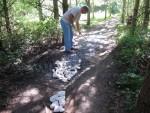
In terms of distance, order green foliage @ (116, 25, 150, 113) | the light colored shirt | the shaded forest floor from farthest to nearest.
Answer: the light colored shirt → green foliage @ (116, 25, 150, 113) → the shaded forest floor

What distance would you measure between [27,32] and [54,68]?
3.41 metres

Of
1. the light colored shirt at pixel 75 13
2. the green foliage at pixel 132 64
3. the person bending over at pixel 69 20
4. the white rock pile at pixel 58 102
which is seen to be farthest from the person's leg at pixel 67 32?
the white rock pile at pixel 58 102

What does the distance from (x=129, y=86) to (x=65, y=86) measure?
5.53ft

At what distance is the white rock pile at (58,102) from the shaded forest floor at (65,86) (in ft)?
0.34

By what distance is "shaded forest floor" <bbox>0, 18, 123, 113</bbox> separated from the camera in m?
5.88

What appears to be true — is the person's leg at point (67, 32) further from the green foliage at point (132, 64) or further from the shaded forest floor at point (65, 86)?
the green foliage at point (132, 64)

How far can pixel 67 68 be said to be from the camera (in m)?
8.32

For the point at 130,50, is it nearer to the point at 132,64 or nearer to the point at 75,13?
the point at 132,64

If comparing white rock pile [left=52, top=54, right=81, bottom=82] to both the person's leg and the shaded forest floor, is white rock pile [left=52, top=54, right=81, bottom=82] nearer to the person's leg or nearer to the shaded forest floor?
the shaded forest floor

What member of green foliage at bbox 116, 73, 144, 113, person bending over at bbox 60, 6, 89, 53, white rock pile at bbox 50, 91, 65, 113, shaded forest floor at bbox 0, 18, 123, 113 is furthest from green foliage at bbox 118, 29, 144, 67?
white rock pile at bbox 50, 91, 65, 113

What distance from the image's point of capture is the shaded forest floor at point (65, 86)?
231 inches

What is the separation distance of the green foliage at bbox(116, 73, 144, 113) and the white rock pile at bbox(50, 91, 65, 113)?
4.60 feet

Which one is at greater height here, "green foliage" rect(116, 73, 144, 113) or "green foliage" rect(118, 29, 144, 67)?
"green foliage" rect(118, 29, 144, 67)

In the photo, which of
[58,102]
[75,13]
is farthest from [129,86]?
[75,13]
